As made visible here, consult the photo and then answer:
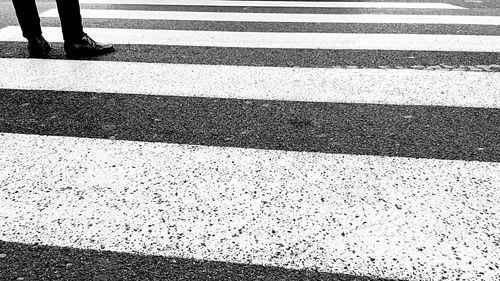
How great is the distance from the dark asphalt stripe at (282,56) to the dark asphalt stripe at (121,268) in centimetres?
250

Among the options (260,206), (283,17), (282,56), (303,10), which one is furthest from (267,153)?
(303,10)

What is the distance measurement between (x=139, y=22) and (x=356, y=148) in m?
3.71

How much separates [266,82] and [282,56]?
76cm

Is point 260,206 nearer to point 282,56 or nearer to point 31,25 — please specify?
point 282,56

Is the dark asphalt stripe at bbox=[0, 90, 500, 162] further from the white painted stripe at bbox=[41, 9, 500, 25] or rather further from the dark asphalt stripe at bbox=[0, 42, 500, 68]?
the white painted stripe at bbox=[41, 9, 500, 25]

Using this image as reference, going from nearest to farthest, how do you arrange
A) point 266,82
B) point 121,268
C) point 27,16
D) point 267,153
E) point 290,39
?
point 121,268 < point 267,153 < point 266,82 < point 27,16 < point 290,39

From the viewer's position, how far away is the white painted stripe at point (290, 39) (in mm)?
4477

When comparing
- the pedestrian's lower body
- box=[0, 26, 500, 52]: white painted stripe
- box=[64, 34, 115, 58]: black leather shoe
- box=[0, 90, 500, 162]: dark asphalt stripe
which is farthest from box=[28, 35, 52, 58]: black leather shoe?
box=[0, 90, 500, 162]: dark asphalt stripe

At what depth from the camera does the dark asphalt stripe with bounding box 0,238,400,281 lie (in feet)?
5.29

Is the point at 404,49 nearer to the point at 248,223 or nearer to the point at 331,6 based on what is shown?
the point at 331,6

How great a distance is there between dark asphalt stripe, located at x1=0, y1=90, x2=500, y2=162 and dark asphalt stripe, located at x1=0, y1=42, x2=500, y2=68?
3.10ft

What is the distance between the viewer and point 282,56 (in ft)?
13.9

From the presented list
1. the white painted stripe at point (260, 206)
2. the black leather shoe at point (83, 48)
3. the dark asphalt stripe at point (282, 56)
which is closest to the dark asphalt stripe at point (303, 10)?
the dark asphalt stripe at point (282, 56)

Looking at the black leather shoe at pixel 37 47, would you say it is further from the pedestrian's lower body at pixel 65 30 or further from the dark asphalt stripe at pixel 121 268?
the dark asphalt stripe at pixel 121 268
